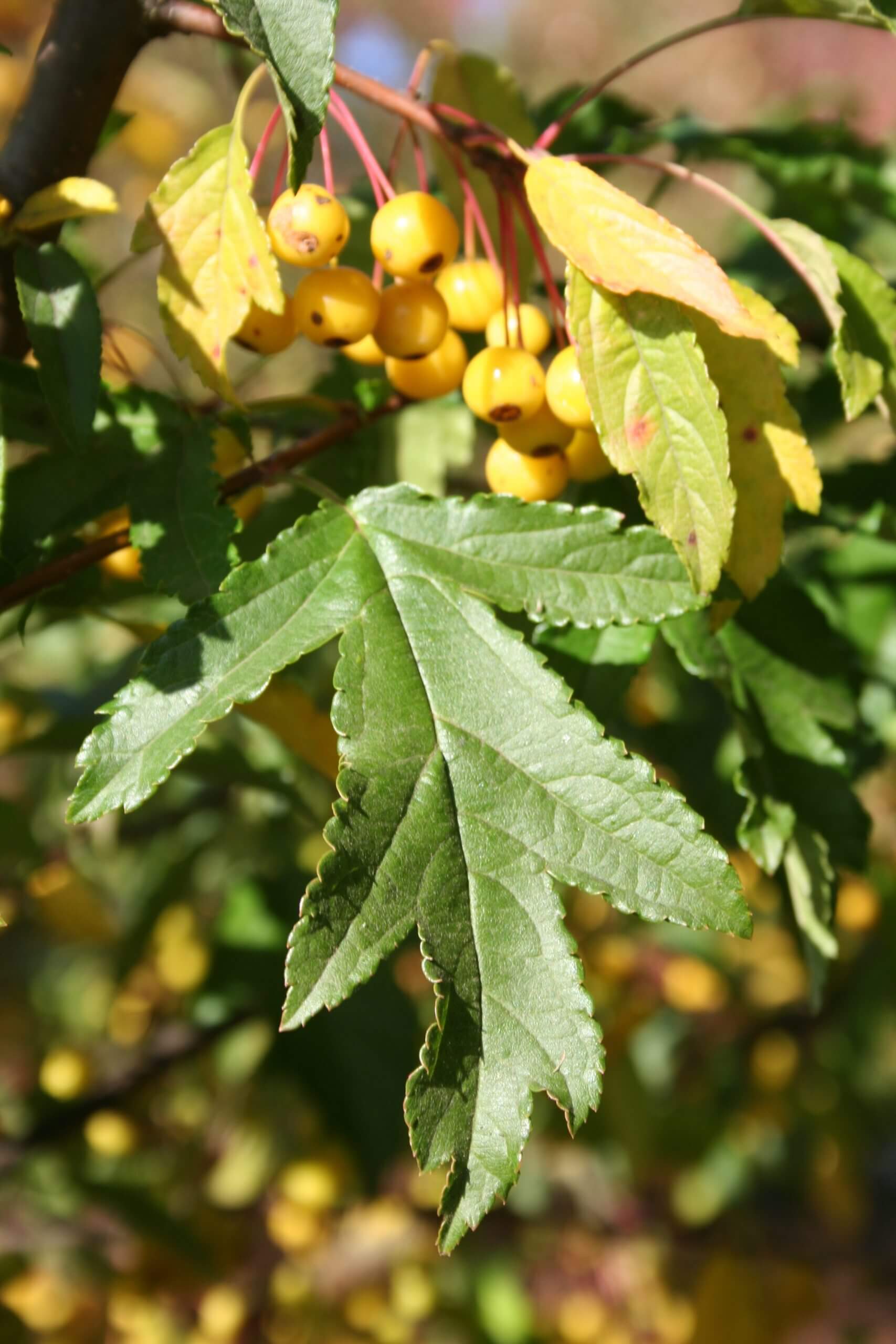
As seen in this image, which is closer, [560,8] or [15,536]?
[15,536]

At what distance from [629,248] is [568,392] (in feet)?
0.38

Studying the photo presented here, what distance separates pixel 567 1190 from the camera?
7.56ft

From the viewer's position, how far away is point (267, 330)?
803mm

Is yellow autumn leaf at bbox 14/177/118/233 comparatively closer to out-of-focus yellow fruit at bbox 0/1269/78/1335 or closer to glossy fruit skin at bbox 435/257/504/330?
glossy fruit skin at bbox 435/257/504/330

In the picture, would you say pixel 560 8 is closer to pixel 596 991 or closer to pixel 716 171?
pixel 716 171

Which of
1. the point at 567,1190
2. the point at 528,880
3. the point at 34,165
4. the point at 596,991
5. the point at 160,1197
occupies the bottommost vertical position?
the point at 567,1190

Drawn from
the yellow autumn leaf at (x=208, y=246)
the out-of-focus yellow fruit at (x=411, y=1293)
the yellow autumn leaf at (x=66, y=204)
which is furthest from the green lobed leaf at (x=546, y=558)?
the out-of-focus yellow fruit at (x=411, y=1293)

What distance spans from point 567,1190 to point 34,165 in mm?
2120

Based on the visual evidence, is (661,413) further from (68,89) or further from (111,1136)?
(111,1136)

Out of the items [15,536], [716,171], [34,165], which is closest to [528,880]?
[15,536]

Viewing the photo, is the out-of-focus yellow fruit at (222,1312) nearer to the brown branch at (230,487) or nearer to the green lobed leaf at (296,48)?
the brown branch at (230,487)

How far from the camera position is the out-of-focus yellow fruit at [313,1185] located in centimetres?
170

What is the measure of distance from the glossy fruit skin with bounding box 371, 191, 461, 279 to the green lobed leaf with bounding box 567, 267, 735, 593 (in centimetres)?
14

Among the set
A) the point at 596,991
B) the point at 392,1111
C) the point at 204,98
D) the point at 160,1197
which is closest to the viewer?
the point at 392,1111
